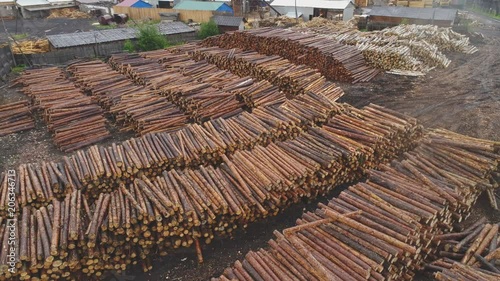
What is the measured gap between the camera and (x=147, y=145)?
42.2 feet

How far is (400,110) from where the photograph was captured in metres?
18.7

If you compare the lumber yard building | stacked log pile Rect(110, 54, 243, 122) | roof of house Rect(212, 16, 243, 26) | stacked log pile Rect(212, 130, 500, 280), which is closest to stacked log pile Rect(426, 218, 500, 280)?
stacked log pile Rect(212, 130, 500, 280)

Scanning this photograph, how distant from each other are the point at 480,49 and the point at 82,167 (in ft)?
116

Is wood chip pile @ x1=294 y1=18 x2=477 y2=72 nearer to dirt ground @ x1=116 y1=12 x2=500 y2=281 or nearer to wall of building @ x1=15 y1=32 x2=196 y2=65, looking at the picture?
dirt ground @ x1=116 y1=12 x2=500 y2=281

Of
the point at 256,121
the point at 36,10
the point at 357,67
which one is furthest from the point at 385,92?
the point at 36,10

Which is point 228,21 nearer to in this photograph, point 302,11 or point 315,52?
point 302,11

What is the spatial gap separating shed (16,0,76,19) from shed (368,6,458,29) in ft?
161

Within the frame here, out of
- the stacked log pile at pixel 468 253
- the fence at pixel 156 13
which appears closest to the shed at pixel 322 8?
the fence at pixel 156 13

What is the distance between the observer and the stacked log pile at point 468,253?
7633mm

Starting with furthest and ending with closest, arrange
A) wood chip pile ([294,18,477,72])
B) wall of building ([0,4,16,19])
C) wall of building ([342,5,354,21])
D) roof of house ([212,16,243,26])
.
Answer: wall of building ([0,4,16,19]) < wall of building ([342,5,354,21]) < roof of house ([212,16,243,26]) < wood chip pile ([294,18,477,72])

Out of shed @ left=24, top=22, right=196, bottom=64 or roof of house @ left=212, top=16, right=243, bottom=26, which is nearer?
shed @ left=24, top=22, right=196, bottom=64

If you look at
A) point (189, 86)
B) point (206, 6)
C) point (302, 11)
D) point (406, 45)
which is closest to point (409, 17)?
point (302, 11)

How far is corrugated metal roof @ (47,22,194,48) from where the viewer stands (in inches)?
1103

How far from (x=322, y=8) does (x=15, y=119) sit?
3838cm
